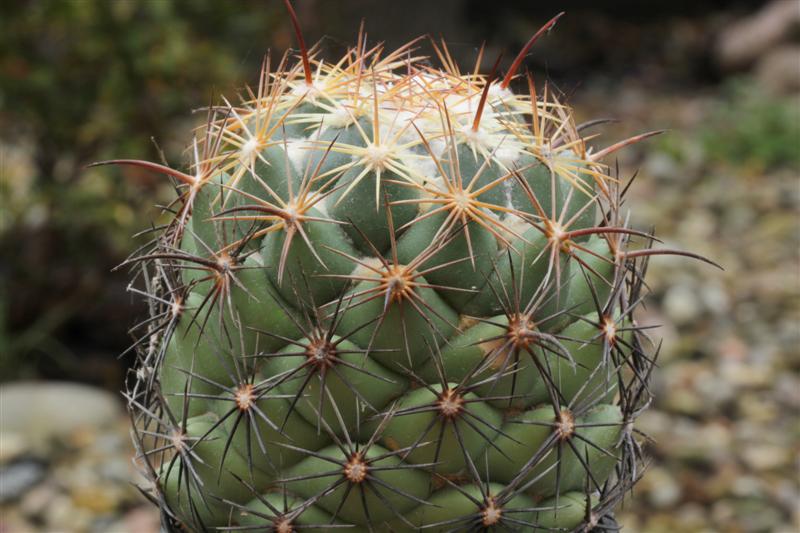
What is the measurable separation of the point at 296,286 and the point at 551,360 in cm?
37

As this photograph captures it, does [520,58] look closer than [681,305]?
Yes

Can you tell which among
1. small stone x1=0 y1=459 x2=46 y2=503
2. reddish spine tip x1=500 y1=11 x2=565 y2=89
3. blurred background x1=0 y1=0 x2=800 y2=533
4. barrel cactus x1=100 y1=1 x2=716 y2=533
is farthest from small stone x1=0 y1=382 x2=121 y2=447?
reddish spine tip x1=500 y1=11 x2=565 y2=89

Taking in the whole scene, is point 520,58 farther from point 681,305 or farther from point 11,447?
point 681,305

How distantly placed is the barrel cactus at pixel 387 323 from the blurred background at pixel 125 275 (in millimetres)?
1709

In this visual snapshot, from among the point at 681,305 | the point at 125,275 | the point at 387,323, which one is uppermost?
the point at 125,275

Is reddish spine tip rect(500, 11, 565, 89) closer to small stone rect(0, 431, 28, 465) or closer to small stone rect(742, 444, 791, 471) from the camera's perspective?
small stone rect(742, 444, 791, 471)

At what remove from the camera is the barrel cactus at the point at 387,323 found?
4.11ft

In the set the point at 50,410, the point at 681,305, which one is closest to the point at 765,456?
the point at 681,305

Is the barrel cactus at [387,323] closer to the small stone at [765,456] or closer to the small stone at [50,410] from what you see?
the small stone at [765,456]

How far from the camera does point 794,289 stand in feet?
15.4

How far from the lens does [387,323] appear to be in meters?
1.24

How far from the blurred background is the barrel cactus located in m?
1.71

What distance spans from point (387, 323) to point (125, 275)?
4.05 metres

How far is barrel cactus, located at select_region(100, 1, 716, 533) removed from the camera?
1.25m
